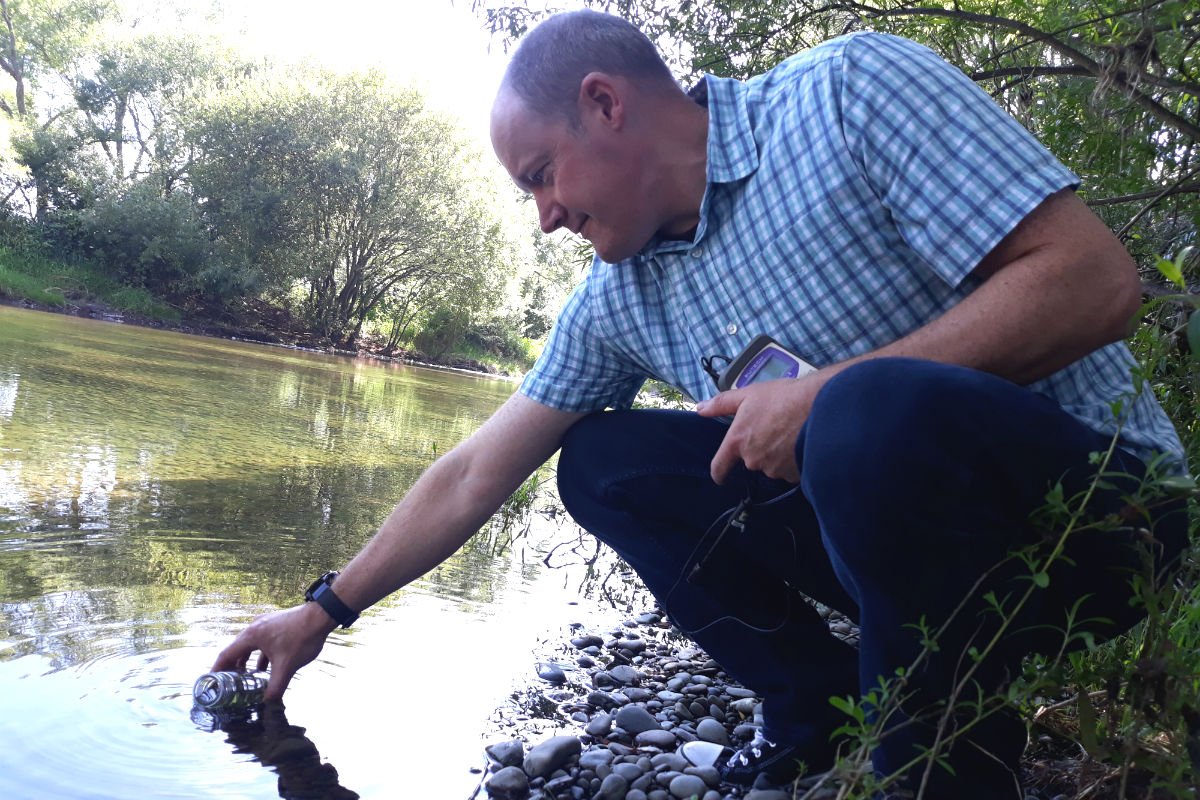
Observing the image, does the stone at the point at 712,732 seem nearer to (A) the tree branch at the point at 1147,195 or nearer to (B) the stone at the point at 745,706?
(B) the stone at the point at 745,706

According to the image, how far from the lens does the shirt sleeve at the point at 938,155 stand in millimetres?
1474

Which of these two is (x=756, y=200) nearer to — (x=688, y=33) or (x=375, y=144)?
(x=688, y=33)

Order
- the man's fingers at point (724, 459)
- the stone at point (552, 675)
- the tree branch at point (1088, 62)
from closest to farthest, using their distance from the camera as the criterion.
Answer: the man's fingers at point (724, 459), the tree branch at point (1088, 62), the stone at point (552, 675)

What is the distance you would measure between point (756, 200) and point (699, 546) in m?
0.69

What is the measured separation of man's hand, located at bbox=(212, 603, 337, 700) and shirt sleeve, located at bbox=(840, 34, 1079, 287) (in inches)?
54.6

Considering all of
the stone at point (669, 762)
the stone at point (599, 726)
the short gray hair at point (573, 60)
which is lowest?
the stone at point (599, 726)

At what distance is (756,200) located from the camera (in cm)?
177

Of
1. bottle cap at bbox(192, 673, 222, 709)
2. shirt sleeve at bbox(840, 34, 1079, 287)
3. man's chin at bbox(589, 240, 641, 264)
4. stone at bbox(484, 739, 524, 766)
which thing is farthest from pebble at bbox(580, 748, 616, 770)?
shirt sleeve at bbox(840, 34, 1079, 287)

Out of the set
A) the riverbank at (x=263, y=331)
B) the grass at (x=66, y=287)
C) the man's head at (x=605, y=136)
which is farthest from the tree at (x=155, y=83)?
the man's head at (x=605, y=136)

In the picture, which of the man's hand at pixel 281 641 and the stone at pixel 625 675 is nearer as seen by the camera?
the man's hand at pixel 281 641

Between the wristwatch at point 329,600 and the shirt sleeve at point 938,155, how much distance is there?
1.33 m

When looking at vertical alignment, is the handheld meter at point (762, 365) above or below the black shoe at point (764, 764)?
above

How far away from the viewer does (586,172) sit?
1.85m

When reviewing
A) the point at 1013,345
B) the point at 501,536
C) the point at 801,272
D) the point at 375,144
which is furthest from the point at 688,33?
the point at 375,144
